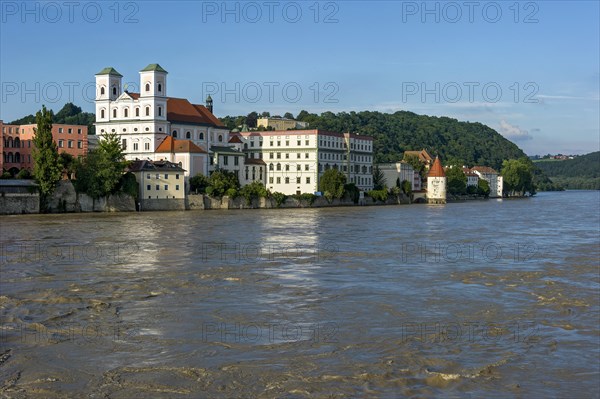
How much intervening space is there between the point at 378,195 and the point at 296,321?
85.1 metres

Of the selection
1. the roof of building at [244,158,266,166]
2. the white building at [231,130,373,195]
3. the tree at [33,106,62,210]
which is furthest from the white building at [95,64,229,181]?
the tree at [33,106,62,210]

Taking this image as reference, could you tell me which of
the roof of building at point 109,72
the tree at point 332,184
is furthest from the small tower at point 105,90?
the tree at point 332,184

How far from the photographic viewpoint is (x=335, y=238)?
40.0 metres

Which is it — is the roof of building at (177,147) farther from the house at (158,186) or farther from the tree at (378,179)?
the tree at (378,179)

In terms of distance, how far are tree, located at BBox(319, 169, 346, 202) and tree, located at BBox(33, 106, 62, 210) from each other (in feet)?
117

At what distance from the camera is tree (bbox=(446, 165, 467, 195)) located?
13425 centimetres

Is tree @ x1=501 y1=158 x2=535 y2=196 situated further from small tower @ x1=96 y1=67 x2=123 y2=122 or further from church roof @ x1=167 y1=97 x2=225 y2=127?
small tower @ x1=96 y1=67 x2=123 y2=122

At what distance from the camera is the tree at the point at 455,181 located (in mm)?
134250

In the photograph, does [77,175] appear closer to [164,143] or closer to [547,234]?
[164,143]

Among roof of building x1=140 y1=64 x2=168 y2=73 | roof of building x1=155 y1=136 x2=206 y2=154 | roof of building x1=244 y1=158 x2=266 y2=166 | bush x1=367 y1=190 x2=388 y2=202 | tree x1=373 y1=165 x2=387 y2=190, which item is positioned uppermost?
roof of building x1=140 y1=64 x2=168 y2=73

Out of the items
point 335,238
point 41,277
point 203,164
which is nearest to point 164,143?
point 203,164

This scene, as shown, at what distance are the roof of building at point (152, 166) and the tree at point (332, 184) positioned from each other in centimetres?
2133

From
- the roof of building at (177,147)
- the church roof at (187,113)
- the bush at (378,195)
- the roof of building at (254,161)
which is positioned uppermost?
the church roof at (187,113)

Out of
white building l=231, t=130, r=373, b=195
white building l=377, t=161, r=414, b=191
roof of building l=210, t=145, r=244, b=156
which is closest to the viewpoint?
roof of building l=210, t=145, r=244, b=156
